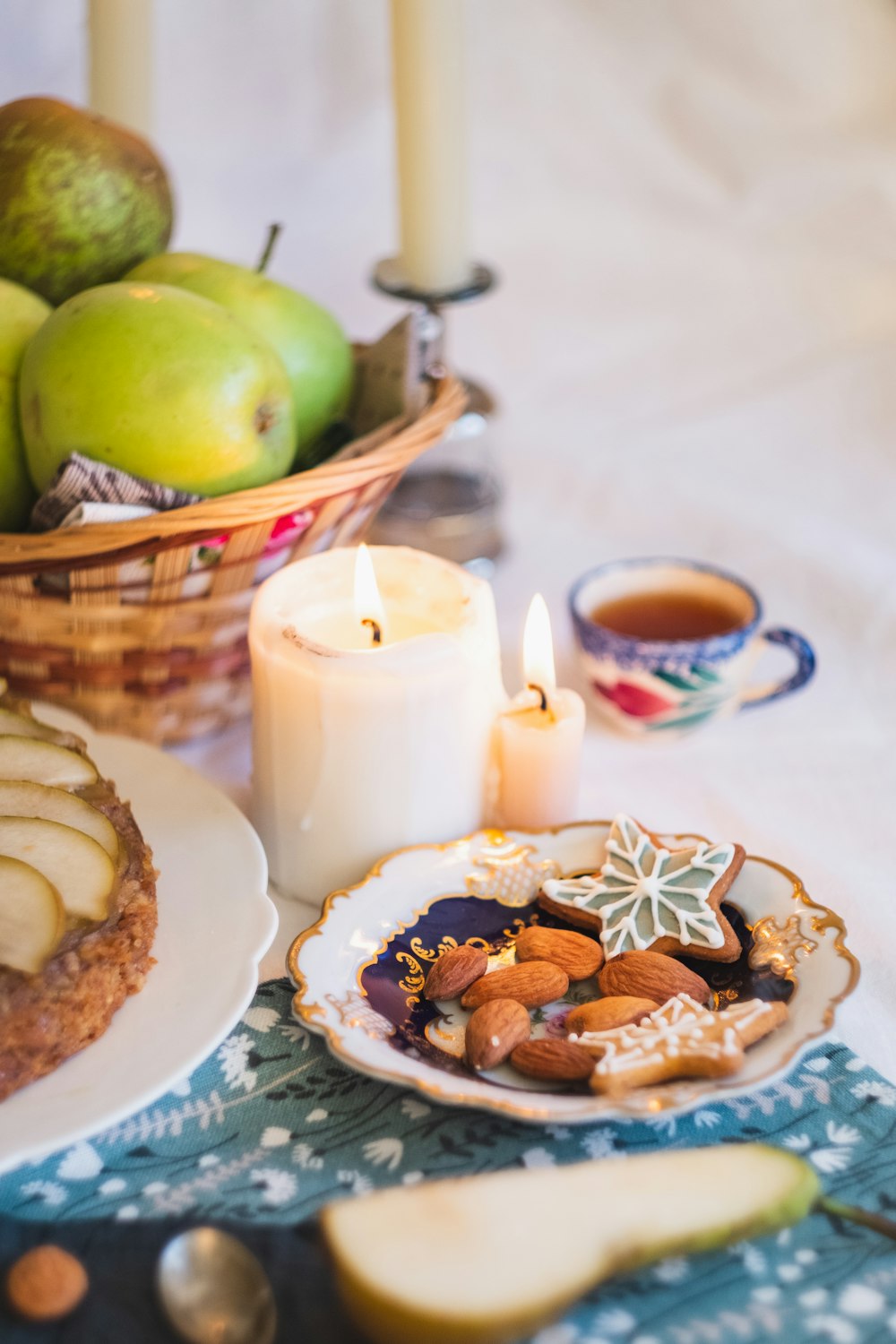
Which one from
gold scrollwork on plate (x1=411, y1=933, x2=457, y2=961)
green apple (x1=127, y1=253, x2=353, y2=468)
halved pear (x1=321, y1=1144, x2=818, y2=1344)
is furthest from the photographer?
green apple (x1=127, y1=253, x2=353, y2=468)

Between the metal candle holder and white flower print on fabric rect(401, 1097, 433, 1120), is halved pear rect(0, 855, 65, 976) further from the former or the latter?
the metal candle holder

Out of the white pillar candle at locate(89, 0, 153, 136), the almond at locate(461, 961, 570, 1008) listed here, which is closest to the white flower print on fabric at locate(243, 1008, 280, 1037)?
the almond at locate(461, 961, 570, 1008)

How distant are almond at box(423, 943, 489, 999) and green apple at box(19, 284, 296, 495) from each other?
13.2 inches

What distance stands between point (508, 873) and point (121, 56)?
80 centimetres

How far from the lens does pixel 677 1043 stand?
0.61m

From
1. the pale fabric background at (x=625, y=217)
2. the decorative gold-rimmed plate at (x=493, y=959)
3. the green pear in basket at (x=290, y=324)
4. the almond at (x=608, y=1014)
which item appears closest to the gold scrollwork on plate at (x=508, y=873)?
the decorative gold-rimmed plate at (x=493, y=959)

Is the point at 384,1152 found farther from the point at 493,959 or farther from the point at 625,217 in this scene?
the point at 625,217

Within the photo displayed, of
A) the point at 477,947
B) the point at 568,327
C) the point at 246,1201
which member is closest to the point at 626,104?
the point at 568,327

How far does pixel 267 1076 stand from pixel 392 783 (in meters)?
0.17

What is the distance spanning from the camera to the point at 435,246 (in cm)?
108

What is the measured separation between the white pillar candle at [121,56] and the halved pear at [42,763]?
2.04ft

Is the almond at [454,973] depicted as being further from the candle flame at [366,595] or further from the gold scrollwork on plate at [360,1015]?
the candle flame at [366,595]

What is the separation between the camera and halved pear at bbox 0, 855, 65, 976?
23.9 inches

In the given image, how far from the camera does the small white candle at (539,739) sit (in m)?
0.78
